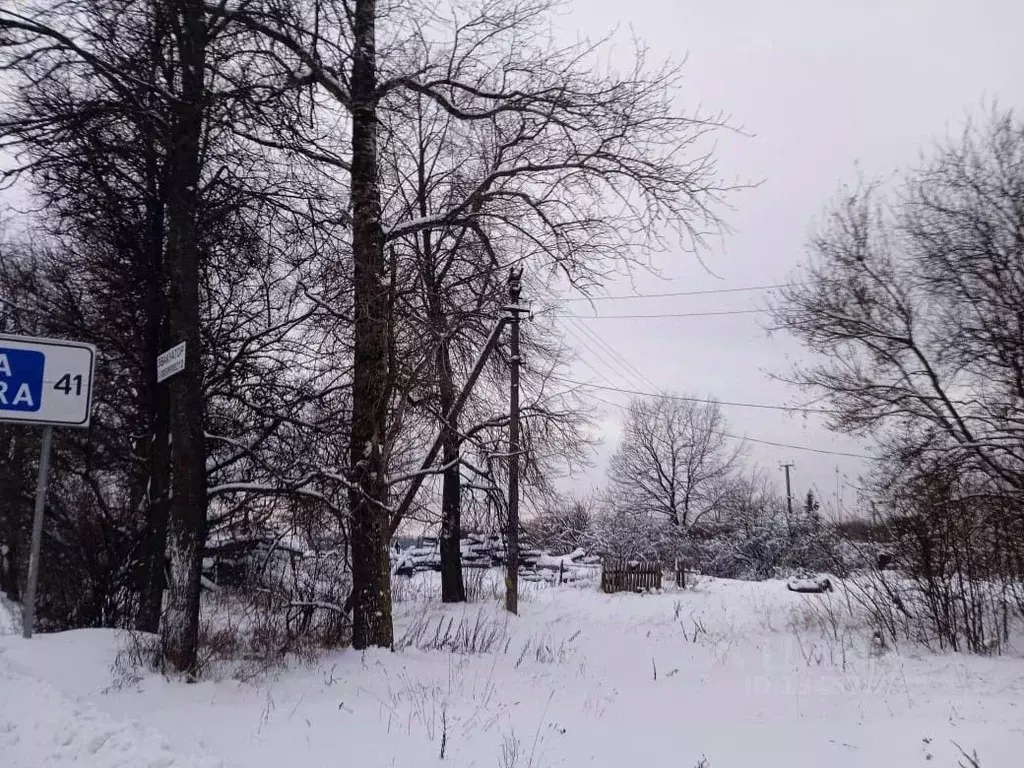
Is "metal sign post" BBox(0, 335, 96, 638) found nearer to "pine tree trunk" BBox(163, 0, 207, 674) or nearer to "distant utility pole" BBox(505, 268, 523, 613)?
"pine tree trunk" BBox(163, 0, 207, 674)

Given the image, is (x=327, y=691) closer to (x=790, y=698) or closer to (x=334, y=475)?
(x=334, y=475)

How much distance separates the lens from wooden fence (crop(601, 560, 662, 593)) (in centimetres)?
2520

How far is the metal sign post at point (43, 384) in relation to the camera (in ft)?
20.6

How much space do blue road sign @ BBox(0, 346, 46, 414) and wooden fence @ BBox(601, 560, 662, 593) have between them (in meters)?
21.0

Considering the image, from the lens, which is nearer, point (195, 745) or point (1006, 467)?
point (195, 745)

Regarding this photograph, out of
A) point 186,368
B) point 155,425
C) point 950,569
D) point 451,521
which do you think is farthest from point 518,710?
point 950,569

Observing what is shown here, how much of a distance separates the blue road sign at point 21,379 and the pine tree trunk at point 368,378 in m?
3.09

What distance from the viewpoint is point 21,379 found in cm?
635

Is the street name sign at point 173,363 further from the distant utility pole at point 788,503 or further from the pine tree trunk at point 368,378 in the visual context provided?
the distant utility pole at point 788,503

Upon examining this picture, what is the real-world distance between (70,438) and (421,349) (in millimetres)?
6906

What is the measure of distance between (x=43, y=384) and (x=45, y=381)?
0.03 meters

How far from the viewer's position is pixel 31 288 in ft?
40.1

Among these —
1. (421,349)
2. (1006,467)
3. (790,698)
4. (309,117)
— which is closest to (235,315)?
(421,349)

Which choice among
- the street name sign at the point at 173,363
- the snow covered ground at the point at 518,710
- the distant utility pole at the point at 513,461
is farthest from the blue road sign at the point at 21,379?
the distant utility pole at the point at 513,461
